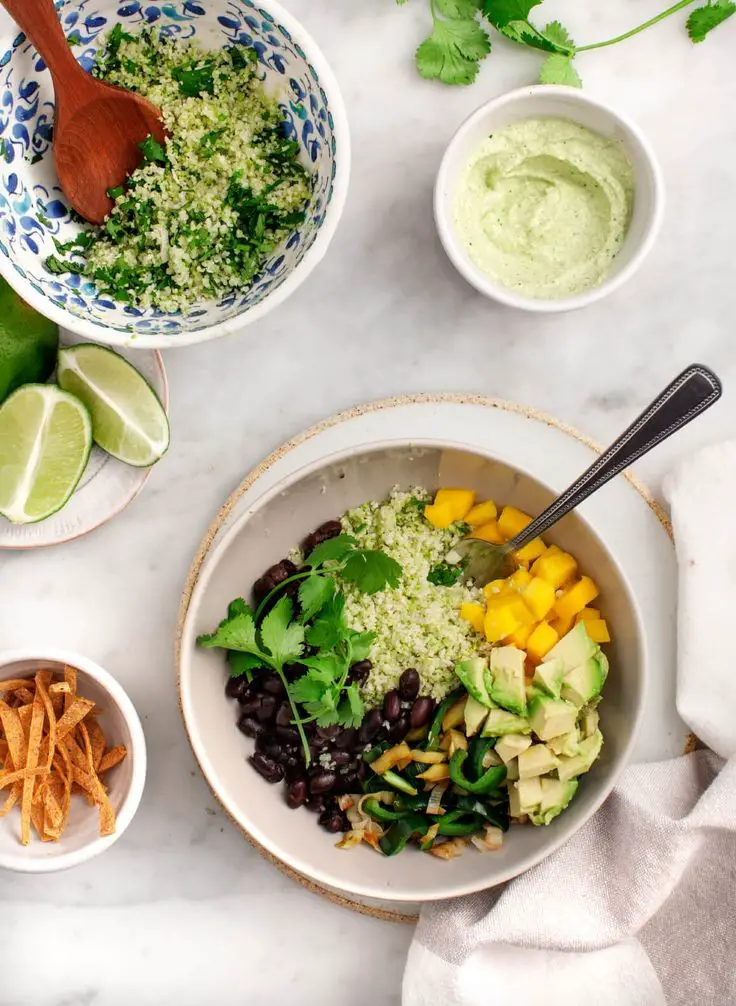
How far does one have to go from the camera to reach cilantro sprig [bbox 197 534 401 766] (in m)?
1.66

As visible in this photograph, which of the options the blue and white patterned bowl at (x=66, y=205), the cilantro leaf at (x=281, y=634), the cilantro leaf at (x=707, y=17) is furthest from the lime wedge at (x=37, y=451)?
the cilantro leaf at (x=707, y=17)

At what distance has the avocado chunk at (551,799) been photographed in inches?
66.5

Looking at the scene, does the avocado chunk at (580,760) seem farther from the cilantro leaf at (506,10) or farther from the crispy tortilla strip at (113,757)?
the cilantro leaf at (506,10)

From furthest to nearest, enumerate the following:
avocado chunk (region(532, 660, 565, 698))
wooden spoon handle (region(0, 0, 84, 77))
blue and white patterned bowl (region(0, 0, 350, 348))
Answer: avocado chunk (region(532, 660, 565, 698)) < blue and white patterned bowl (region(0, 0, 350, 348)) < wooden spoon handle (region(0, 0, 84, 77))

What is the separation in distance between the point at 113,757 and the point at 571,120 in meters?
1.35

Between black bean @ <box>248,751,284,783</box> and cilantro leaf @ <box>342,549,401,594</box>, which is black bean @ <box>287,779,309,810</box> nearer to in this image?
black bean @ <box>248,751,284,783</box>

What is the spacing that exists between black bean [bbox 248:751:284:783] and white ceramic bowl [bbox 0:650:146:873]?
0.64 feet

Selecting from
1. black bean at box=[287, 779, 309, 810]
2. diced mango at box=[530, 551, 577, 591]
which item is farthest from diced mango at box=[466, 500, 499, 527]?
black bean at box=[287, 779, 309, 810]

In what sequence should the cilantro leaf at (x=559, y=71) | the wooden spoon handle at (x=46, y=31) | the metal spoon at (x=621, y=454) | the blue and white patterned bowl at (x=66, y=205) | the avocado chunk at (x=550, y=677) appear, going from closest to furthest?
the metal spoon at (x=621, y=454)
the wooden spoon handle at (x=46, y=31)
the blue and white patterned bowl at (x=66, y=205)
the avocado chunk at (x=550, y=677)
the cilantro leaf at (x=559, y=71)

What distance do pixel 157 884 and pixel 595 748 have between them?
2.89 ft

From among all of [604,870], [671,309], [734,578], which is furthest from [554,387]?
[604,870]

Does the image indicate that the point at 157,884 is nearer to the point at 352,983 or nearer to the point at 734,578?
the point at 352,983

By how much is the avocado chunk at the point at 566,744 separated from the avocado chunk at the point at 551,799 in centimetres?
6

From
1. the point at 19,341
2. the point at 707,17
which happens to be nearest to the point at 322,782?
the point at 19,341
